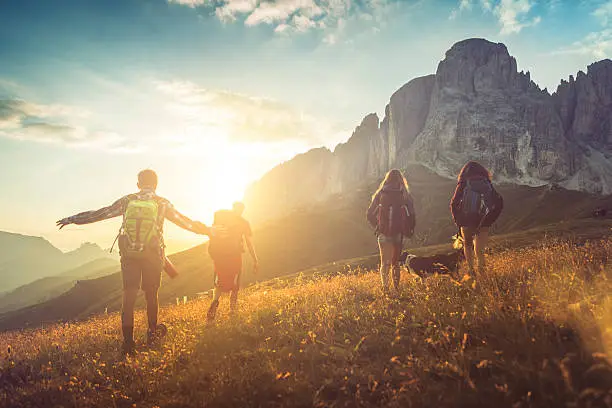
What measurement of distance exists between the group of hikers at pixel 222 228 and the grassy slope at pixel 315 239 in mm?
54122

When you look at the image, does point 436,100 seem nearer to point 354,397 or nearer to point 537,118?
point 537,118

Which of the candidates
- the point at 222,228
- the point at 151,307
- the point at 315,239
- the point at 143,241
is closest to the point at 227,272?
the point at 222,228

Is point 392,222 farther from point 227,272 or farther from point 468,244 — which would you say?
point 227,272

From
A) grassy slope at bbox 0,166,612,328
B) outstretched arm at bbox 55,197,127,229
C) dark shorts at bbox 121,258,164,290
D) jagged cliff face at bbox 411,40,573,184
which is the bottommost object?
grassy slope at bbox 0,166,612,328

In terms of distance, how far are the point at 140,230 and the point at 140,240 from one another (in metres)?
0.17

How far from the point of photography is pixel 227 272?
7496 mm

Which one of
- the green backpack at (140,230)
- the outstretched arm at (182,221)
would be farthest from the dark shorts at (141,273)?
the outstretched arm at (182,221)

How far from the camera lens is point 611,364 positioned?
9.52ft

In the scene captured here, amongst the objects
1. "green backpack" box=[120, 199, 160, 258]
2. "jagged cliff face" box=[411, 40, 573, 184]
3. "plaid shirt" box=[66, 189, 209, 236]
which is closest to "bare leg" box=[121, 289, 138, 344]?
"green backpack" box=[120, 199, 160, 258]

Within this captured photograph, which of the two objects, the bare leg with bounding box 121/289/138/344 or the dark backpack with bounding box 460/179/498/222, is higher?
the dark backpack with bounding box 460/179/498/222

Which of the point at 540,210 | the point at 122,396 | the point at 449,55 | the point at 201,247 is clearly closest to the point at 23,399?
the point at 122,396

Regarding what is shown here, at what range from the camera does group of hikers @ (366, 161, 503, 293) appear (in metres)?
7.19

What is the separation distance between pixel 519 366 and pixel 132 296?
5558 mm

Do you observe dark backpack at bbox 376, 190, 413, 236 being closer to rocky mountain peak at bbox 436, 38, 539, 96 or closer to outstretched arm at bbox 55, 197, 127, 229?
outstretched arm at bbox 55, 197, 127, 229
